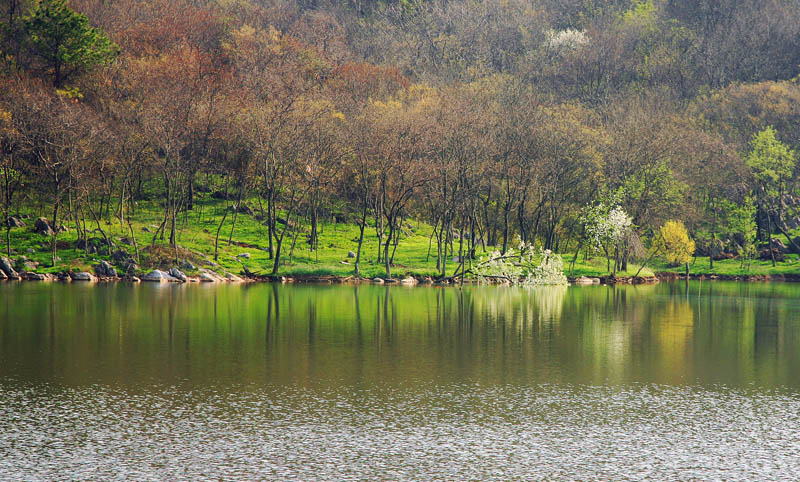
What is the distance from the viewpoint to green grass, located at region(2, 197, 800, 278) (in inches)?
3191

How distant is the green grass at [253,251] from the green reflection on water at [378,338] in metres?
9.97

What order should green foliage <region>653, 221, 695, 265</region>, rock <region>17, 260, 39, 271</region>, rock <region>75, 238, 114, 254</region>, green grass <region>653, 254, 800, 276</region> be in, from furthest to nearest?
green grass <region>653, 254, 800, 276</region> → green foliage <region>653, 221, 695, 265</region> → rock <region>75, 238, 114, 254</region> → rock <region>17, 260, 39, 271</region>

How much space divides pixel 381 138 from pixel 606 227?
30806 mm

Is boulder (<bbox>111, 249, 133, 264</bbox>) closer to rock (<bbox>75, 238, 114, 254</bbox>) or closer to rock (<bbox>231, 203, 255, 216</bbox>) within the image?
rock (<bbox>75, 238, 114, 254</bbox>)

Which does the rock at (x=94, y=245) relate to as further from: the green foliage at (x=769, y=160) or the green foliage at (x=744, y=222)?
the green foliage at (x=769, y=160)

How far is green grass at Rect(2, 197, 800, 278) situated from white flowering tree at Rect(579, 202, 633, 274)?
10.7 ft

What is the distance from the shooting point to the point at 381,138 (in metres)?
84.9

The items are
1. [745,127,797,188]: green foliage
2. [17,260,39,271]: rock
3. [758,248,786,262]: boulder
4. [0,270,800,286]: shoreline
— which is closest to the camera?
[0,270,800,286]: shoreline

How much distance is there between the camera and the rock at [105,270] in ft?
257

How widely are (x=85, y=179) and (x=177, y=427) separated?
6836 centimetres

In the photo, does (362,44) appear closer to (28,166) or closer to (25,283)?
(28,166)

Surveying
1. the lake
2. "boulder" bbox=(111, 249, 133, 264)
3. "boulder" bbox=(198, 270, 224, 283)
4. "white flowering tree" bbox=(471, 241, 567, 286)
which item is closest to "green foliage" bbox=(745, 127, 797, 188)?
"white flowering tree" bbox=(471, 241, 567, 286)

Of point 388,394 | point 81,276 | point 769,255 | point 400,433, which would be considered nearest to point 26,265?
point 81,276

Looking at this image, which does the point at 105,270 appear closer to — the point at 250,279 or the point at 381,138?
the point at 250,279
